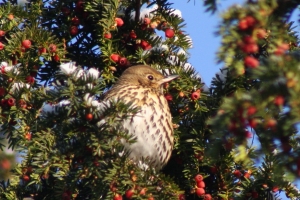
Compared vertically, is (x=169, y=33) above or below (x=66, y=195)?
above

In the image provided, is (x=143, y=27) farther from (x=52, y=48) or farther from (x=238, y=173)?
(x=238, y=173)

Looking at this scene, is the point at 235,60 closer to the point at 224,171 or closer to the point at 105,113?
the point at 105,113

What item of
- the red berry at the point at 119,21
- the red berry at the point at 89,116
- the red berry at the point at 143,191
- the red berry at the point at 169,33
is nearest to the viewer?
the red berry at the point at 89,116

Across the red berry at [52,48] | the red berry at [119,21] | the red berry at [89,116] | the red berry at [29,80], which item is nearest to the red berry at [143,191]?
the red berry at [89,116]

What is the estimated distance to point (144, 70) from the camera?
5207mm

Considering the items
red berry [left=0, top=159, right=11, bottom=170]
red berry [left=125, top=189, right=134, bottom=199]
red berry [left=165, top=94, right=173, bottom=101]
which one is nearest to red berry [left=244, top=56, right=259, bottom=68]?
red berry [left=125, top=189, right=134, bottom=199]

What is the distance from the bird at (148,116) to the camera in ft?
15.8

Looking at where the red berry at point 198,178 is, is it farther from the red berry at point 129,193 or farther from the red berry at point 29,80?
the red berry at point 29,80

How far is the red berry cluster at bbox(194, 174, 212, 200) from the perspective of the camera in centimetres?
454

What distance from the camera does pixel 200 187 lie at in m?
4.57

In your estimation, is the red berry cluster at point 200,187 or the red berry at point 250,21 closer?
the red berry at point 250,21

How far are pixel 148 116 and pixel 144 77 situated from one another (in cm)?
47

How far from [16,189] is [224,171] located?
1395mm

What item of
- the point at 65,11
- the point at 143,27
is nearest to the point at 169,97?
the point at 143,27
